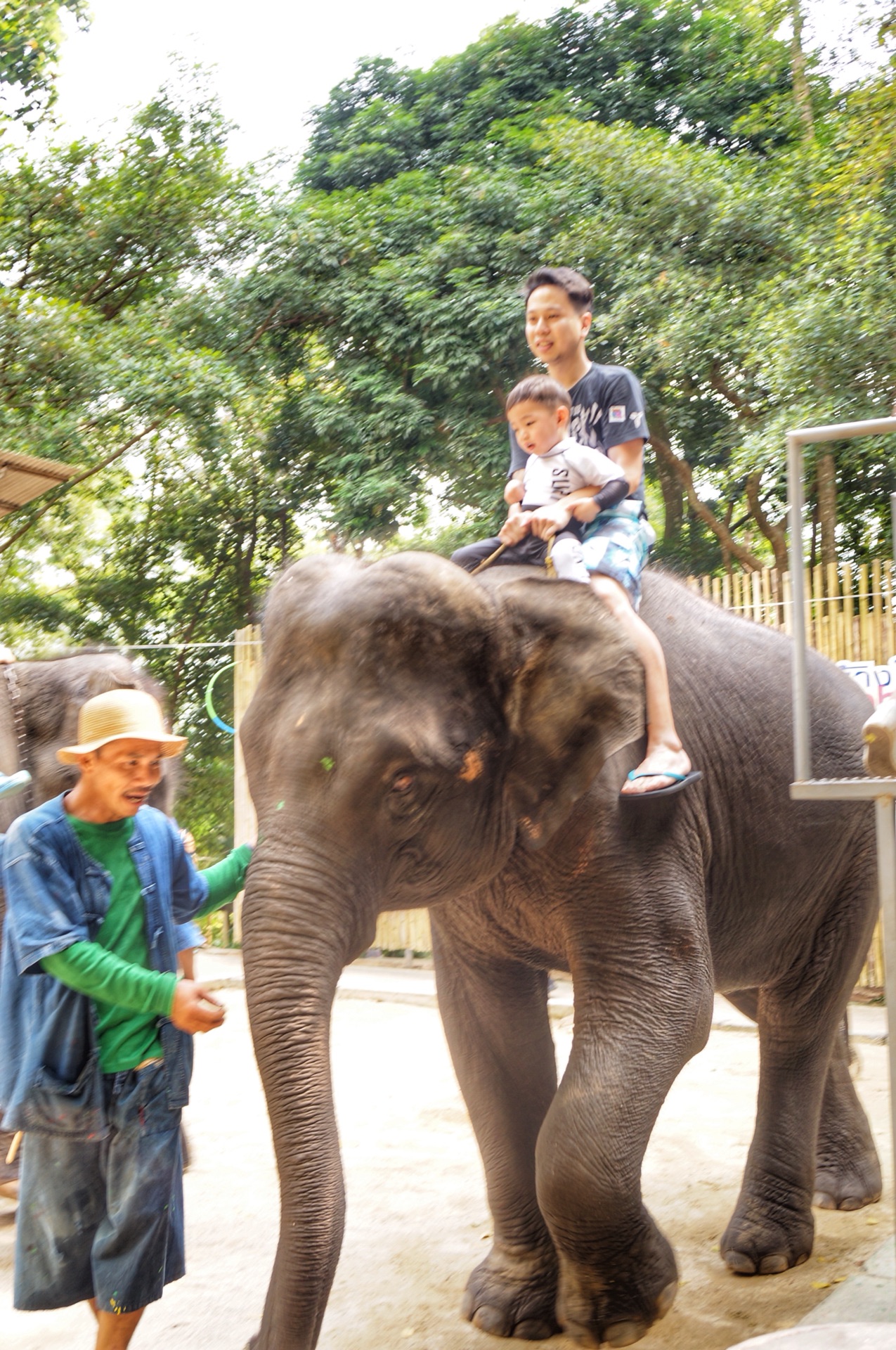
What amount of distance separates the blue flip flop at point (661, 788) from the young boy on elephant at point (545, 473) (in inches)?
22.1

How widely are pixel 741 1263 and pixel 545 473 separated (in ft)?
7.40

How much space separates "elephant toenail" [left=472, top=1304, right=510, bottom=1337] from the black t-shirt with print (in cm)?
211

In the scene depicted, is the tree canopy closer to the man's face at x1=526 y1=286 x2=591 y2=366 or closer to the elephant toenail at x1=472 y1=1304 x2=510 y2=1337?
the man's face at x1=526 y1=286 x2=591 y2=366

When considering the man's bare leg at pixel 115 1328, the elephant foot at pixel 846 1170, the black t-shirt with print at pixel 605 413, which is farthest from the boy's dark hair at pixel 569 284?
the elephant foot at pixel 846 1170

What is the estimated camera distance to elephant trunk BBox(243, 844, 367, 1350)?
7.76ft

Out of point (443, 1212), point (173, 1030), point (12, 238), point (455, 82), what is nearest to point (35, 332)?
point (12, 238)

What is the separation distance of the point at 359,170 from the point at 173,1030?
16438 millimetres

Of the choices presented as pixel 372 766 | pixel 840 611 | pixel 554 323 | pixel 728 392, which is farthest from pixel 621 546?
pixel 728 392

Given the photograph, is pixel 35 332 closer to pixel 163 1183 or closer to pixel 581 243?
pixel 581 243

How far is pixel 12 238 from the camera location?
1478 centimetres

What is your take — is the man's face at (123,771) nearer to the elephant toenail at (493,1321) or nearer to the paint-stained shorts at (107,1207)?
the paint-stained shorts at (107,1207)

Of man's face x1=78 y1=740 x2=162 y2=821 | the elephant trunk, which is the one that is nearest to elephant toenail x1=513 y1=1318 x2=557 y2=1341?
the elephant trunk

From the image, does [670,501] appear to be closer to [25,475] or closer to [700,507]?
[700,507]

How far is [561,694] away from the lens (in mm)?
2754
